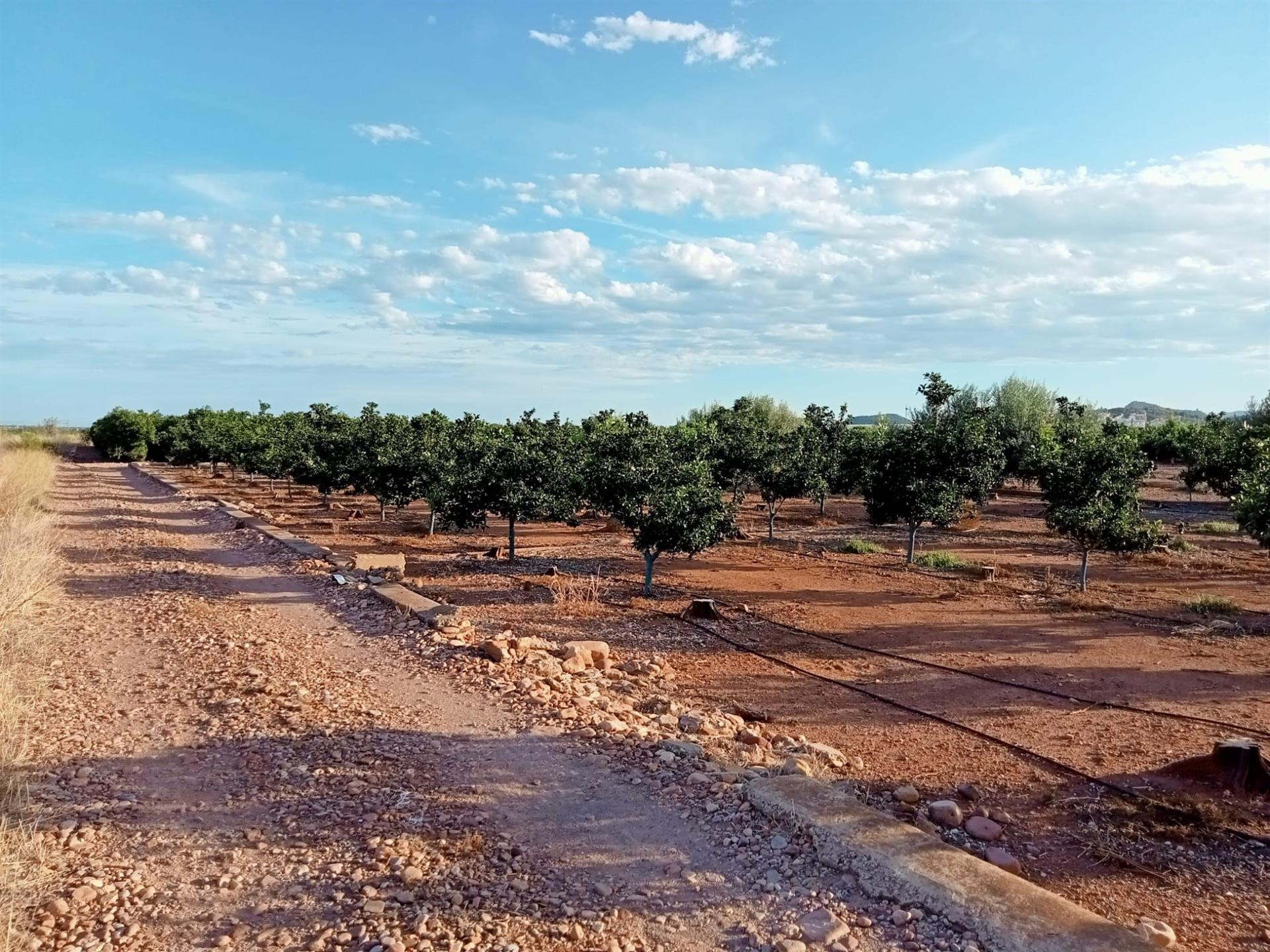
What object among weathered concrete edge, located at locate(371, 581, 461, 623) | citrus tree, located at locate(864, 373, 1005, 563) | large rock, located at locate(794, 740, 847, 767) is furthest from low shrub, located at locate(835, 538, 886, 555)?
large rock, located at locate(794, 740, 847, 767)

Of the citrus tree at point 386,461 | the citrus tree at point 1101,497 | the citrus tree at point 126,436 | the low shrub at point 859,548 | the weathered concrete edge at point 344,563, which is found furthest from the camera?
the citrus tree at point 126,436

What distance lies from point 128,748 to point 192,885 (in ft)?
8.06

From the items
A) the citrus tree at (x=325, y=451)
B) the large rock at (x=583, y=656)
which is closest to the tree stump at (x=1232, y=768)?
the large rock at (x=583, y=656)

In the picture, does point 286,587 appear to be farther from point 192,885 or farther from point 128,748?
point 192,885

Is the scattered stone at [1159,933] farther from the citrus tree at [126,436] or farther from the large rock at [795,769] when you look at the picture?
the citrus tree at [126,436]

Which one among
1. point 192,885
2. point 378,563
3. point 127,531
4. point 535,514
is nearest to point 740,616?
point 535,514

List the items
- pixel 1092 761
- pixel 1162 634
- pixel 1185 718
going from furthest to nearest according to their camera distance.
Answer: pixel 1162 634 → pixel 1185 718 → pixel 1092 761

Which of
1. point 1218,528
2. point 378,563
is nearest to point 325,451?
point 378,563

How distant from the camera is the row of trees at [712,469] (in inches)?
582

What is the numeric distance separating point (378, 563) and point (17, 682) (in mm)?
8495

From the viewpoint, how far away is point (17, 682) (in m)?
7.41

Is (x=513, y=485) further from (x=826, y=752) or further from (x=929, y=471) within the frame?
(x=826, y=752)

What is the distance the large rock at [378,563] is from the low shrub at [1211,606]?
1441cm

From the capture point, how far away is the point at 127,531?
67.2 feet
